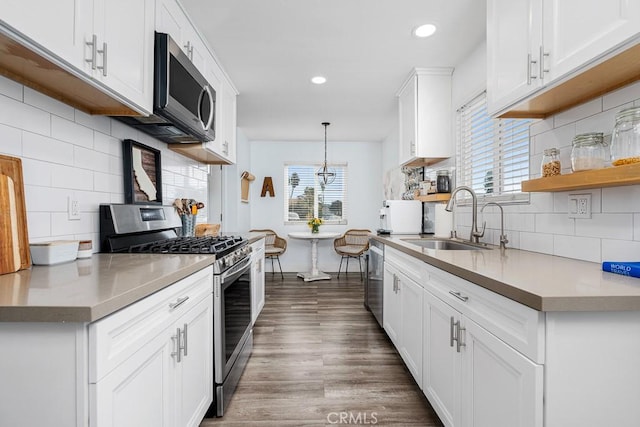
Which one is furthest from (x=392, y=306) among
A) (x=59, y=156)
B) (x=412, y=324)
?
(x=59, y=156)

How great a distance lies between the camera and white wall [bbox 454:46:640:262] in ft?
4.49

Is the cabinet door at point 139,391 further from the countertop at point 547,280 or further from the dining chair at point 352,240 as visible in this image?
the dining chair at point 352,240

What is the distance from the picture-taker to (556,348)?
0.95 m

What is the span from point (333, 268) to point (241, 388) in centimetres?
415

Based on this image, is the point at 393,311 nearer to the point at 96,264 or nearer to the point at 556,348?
the point at 556,348

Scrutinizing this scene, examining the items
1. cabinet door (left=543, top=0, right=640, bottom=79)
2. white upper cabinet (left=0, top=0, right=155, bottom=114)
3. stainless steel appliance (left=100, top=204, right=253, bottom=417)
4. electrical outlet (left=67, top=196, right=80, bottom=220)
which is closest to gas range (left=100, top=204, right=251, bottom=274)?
stainless steel appliance (left=100, top=204, right=253, bottom=417)

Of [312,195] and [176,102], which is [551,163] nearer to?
[176,102]

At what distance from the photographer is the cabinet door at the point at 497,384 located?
0.97m

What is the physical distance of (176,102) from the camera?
6.28 feet

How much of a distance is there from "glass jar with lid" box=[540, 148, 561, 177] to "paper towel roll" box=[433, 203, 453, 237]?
137 centimetres

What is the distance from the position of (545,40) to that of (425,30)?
1139 millimetres

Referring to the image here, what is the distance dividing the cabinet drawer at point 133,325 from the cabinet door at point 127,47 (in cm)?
87

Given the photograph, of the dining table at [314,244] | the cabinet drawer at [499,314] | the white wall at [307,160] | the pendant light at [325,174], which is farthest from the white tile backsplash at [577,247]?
the white wall at [307,160]

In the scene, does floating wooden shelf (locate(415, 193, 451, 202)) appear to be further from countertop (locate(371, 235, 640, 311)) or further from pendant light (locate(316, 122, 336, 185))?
pendant light (locate(316, 122, 336, 185))
